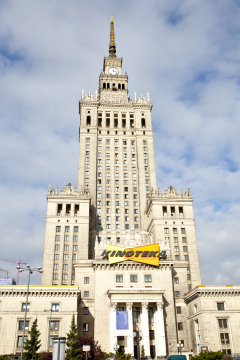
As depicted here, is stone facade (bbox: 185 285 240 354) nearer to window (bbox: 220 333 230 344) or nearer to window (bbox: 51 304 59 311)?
window (bbox: 220 333 230 344)

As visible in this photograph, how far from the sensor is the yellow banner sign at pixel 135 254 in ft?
273

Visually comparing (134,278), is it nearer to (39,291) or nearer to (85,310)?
(85,310)

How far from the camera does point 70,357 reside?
5553cm

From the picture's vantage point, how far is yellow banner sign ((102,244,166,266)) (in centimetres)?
Answer: 8306

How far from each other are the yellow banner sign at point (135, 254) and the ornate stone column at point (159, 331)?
1129cm

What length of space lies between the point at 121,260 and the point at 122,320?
14896 mm

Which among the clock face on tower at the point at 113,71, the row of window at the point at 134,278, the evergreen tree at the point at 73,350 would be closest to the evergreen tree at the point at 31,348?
the evergreen tree at the point at 73,350

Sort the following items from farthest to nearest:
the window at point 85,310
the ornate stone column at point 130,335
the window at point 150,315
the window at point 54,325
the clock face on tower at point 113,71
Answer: the clock face on tower at point 113,71 → the window at point 85,310 → the window at point 150,315 → the window at point 54,325 → the ornate stone column at point 130,335

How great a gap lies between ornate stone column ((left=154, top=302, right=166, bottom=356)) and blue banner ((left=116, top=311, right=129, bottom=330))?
25.9 ft

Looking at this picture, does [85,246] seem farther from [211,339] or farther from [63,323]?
[211,339]

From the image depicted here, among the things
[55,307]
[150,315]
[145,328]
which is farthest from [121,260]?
[55,307]

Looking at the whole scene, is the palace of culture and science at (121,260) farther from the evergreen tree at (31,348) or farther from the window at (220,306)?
the evergreen tree at (31,348)

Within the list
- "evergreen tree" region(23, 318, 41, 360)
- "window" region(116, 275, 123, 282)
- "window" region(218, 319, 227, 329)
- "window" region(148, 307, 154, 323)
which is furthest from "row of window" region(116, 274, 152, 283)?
"evergreen tree" region(23, 318, 41, 360)

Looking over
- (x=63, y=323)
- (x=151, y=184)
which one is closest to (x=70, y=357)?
(x=63, y=323)
